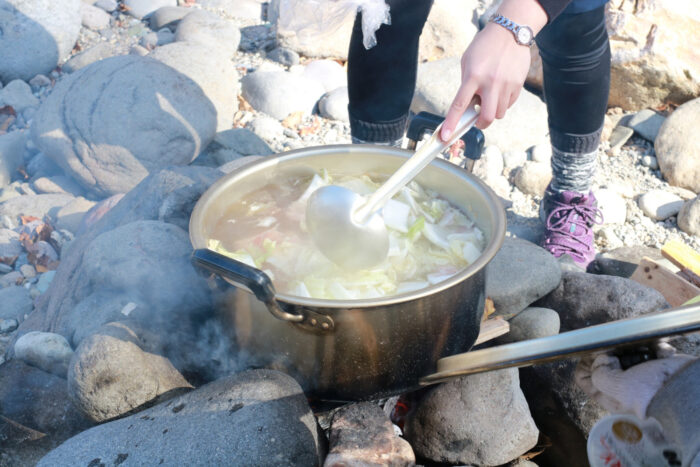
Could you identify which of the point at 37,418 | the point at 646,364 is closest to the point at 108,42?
the point at 37,418

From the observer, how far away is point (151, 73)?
4.21 meters

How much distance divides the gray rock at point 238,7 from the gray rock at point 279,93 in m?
1.89

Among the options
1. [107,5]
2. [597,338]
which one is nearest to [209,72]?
Answer: [107,5]

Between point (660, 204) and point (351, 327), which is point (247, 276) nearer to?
point (351, 327)

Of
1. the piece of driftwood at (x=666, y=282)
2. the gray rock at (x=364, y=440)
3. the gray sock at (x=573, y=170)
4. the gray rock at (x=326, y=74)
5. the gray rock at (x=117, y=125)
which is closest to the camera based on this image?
the gray rock at (x=364, y=440)

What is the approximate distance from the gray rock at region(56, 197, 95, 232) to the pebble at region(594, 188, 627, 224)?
3.79 metres

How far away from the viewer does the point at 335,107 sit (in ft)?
17.5

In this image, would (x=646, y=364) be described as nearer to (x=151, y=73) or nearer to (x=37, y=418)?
(x=37, y=418)

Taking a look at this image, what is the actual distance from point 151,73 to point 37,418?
9.05 ft

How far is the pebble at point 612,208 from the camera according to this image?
411 cm

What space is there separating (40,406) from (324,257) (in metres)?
1.33

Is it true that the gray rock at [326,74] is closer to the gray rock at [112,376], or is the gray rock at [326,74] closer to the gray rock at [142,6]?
the gray rock at [142,6]

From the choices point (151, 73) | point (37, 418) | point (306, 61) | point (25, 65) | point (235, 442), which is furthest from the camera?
point (306, 61)

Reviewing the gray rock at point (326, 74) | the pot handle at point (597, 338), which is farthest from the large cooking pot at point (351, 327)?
the gray rock at point (326, 74)
